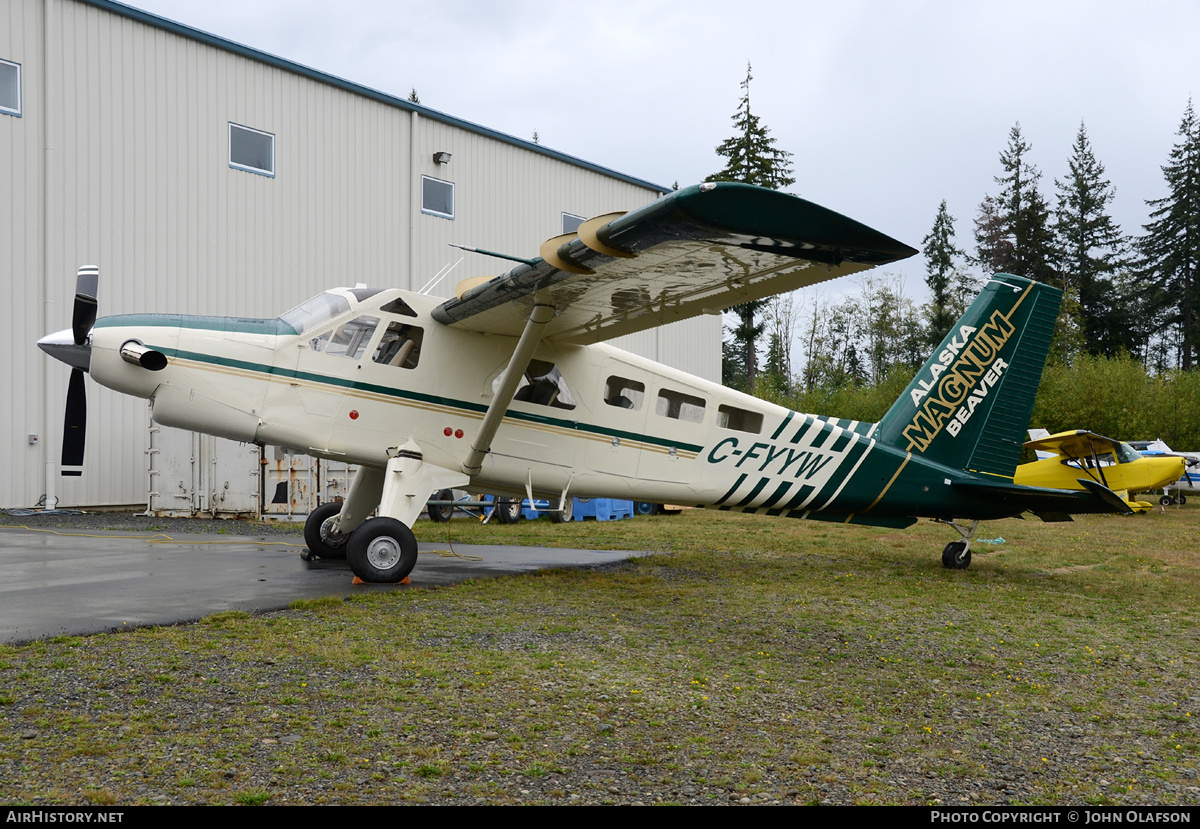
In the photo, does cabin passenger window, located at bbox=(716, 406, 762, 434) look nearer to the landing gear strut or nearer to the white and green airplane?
the white and green airplane

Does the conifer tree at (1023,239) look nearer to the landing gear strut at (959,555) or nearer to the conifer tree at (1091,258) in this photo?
the conifer tree at (1091,258)

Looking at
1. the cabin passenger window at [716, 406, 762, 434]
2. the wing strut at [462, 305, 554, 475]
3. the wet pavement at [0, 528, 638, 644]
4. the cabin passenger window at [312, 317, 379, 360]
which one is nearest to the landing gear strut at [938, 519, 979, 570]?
the cabin passenger window at [716, 406, 762, 434]

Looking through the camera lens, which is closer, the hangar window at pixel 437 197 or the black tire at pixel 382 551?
the black tire at pixel 382 551

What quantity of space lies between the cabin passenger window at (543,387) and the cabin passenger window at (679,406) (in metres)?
1.18

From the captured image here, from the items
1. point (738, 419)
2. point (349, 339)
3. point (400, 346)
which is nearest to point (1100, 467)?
point (738, 419)

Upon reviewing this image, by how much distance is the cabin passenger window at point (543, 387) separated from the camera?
33.2 feet

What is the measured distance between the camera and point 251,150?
2230 cm

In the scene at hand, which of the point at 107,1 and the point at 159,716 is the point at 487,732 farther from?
the point at 107,1

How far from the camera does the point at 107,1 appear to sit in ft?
64.0

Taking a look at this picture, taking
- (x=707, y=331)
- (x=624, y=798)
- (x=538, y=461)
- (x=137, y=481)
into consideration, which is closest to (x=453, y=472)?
(x=538, y=461)

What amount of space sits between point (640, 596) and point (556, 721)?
4.48 meters

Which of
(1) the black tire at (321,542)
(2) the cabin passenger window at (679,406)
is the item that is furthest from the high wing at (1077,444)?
(1) the black tire at (321,542)

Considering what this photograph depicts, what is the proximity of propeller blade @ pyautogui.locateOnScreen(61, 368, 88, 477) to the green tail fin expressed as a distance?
9.81 metres

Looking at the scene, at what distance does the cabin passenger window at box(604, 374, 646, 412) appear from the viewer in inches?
414
